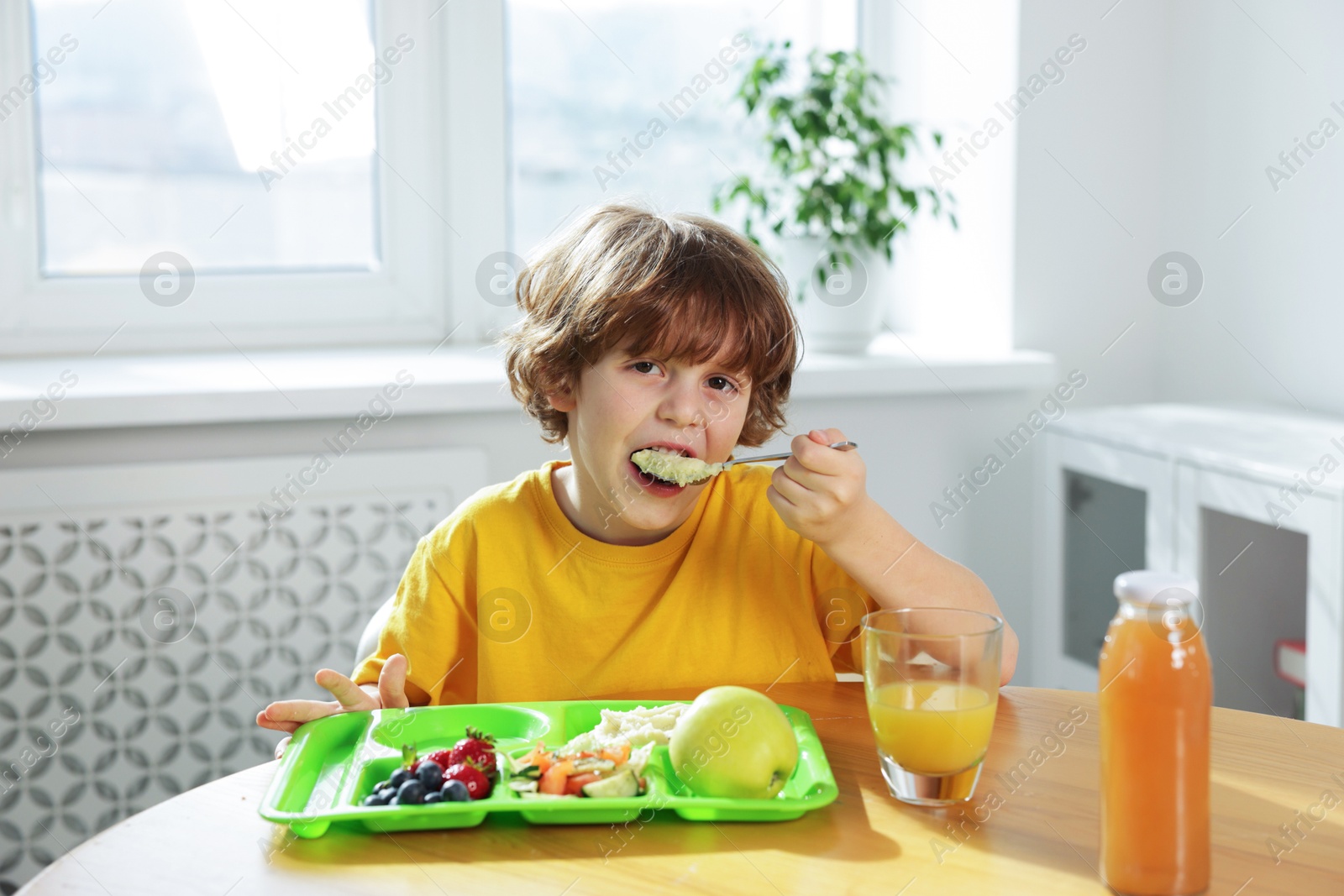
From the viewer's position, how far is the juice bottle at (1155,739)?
0.60 m

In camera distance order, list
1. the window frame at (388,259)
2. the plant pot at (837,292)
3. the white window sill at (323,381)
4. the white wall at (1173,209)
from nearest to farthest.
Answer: the white window sill at (323,381) < the white wall at (1173,209) < the window frame at (388,259) < the plant pot at (837,292)

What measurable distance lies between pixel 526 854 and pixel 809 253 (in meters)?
1.64

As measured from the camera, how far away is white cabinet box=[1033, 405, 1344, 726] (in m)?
1.53

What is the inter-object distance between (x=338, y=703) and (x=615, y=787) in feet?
0.96

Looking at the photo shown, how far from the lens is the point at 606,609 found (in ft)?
3.86

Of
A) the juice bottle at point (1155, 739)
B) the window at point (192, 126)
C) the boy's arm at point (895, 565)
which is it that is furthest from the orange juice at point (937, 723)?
the window at point (192, 126)

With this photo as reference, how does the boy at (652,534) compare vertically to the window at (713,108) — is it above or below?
below

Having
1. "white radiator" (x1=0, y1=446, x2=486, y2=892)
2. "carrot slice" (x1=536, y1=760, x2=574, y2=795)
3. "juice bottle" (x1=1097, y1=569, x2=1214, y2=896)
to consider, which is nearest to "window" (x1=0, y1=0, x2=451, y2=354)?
"white radiator" (x1=0, y1=446, x2=486, y2=892)

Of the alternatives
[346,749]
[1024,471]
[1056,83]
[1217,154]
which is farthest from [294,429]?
[1217,154]

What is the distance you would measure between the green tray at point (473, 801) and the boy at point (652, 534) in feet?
0.42

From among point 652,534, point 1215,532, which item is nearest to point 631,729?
point 652,534

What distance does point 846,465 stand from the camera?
3.35ft

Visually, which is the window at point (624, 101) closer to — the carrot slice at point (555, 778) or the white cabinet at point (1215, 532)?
the white cabinet at point (1215, 532)

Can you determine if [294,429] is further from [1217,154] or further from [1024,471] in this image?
[1217,154]
